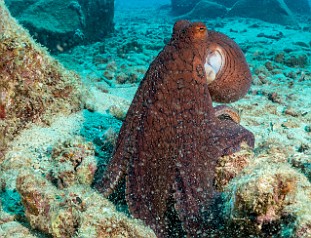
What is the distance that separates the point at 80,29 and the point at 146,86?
12.3m

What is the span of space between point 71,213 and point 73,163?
99 cm

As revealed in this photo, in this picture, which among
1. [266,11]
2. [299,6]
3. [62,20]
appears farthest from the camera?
[299,6]

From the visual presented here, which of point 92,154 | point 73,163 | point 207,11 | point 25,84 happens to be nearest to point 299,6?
point 207,11

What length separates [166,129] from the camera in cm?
238

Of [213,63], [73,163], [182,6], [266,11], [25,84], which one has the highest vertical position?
[266,11]

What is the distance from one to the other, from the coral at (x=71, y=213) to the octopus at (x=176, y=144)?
0.20 metres

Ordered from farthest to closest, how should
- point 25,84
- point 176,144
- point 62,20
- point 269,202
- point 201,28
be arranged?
1. point 62,20
2. point 25,84
3. point 201,28
4. point 176,144
5. point 269,202

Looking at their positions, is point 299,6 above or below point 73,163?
above

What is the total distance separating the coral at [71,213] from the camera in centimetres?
200

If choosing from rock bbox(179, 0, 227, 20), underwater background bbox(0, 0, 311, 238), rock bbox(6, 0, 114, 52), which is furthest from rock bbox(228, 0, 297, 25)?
underwater background bbox(0, 0, 311, 238)

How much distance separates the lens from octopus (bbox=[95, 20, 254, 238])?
218 centimetres

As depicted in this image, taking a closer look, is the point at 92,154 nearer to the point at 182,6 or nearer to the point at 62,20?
the point at 62,20

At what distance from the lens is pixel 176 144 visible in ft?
7.66

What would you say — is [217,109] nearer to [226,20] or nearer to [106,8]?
[106,8]
